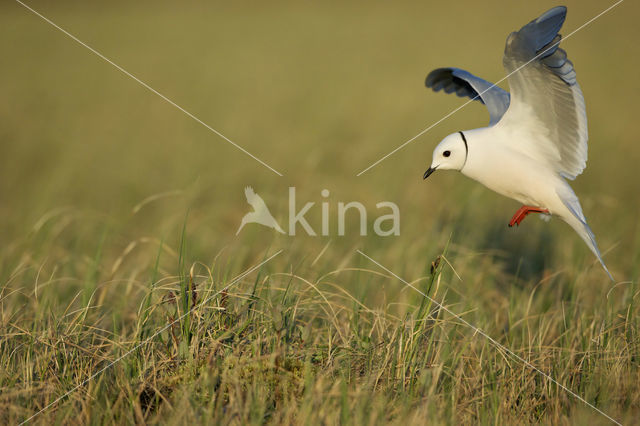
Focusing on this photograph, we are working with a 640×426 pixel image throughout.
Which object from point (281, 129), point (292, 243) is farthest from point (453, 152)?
point (281, 129)

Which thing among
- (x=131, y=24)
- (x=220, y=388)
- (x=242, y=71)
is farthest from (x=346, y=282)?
(x=131, y=24)

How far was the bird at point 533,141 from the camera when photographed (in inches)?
156

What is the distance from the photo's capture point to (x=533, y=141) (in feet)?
14.6

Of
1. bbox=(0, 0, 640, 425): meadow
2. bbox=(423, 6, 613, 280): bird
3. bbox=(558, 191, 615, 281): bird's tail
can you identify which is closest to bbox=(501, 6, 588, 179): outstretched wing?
bbox=(423, 6, 613, 280): bird

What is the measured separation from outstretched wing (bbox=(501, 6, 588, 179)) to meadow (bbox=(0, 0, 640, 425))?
2.89ft

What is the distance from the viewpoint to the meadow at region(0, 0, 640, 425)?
341cm

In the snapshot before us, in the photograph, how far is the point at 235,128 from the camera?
451 inches

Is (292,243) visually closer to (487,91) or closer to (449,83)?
(449,83)

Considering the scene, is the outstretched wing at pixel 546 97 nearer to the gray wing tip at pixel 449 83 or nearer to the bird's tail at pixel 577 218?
the bird's tail at pixel 577 218

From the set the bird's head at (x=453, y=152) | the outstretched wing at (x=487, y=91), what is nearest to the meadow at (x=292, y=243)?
the bird's head at (x=453, y=152)

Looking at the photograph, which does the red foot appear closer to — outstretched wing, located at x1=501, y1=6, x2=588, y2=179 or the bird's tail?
the bird's tail

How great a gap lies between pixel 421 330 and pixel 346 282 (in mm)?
2434

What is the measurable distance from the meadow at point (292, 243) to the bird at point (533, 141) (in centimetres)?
66

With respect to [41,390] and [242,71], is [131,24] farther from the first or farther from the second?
[41,390]
